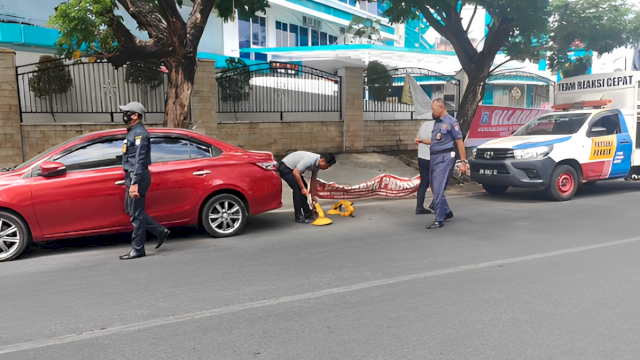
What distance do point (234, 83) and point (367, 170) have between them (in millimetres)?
4136

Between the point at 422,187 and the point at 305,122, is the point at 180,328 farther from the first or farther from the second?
the point at 305,122

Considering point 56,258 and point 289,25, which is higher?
point 289,25

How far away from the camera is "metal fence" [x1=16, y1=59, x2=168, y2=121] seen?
1175 cm

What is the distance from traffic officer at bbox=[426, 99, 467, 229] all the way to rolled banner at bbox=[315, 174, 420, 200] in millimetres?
2312

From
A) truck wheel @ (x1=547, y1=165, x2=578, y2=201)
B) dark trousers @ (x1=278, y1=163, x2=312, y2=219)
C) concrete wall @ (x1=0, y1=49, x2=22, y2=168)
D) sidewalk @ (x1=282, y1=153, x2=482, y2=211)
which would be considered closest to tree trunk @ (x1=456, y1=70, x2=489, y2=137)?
sidewalk @ (x1=282, y1=153, x2=482, y2=211)

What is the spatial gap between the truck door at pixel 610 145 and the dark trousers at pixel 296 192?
567 cm

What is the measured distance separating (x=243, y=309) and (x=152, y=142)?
326 centimetres

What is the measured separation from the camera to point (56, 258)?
233 inches

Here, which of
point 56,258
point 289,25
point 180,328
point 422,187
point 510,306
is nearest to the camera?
point 180,328

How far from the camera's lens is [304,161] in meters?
7.62

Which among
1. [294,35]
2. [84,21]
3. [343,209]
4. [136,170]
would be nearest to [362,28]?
[294,35]

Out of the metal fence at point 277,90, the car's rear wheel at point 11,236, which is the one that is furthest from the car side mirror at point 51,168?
the metal fence at point 277,90

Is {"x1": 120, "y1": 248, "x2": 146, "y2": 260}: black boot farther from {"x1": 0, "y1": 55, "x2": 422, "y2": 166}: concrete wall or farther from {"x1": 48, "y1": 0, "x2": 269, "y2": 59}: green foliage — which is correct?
{"x1": 0, "y1": 55, "x2": 422, "y2": 166}: concrete wall

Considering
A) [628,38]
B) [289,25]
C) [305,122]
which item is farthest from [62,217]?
[289,25]
